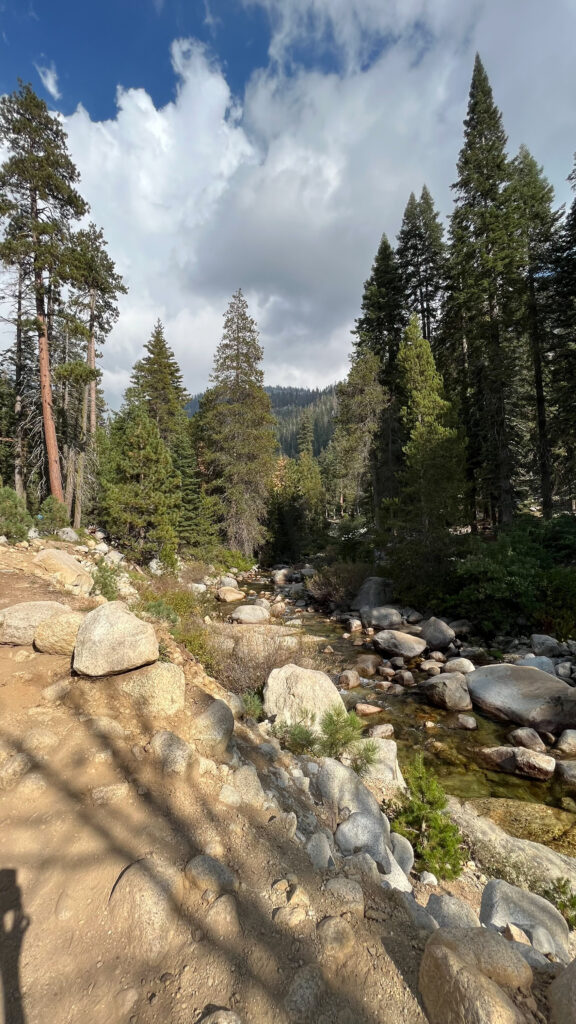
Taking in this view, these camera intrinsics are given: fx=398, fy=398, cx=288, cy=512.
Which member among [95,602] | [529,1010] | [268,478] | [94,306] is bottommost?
[529,1010]

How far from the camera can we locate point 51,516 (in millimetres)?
13070

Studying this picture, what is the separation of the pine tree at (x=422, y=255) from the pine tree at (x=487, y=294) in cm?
232

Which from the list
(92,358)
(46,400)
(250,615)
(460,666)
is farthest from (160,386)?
(460,666)

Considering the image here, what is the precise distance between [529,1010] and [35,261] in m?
18.4

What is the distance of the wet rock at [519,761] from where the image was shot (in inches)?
230

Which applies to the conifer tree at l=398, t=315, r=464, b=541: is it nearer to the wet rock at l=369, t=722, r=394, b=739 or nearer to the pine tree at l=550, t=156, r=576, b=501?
the pine tree at l=550, t=156, r=576, b=501

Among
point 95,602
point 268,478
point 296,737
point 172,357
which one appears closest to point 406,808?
point 296,737

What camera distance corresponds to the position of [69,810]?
8.64ft

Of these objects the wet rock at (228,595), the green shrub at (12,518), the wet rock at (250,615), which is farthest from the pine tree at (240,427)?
the green shrub at (12,518)

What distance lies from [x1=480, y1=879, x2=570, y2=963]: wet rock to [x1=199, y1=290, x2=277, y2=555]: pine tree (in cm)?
1953

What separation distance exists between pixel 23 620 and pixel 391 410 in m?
17.8

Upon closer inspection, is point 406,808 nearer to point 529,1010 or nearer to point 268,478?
point 529,1010

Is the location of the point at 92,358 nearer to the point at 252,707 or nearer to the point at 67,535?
the point at 67,535

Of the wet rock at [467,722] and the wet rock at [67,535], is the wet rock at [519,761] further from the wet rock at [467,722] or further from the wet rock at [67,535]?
the wet rock at [67,535]
